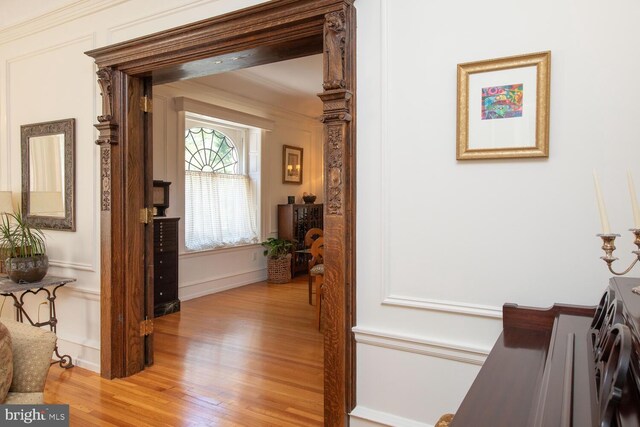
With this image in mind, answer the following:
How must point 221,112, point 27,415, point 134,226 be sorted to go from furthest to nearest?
point 221,112, point 134,226, point 27,415

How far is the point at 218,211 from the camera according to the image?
20.0 ft

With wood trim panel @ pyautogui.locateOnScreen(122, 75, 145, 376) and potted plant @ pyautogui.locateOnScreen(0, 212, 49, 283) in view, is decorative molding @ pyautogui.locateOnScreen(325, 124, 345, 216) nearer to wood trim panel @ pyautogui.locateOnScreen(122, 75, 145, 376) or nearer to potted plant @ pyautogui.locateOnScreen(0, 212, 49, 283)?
wood trim panel @ pyautogui.locateOnScreen(122, 75, 145, 376)

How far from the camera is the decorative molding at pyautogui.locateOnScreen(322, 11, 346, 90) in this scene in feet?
6.70

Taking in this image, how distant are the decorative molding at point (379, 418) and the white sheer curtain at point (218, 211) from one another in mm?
4014

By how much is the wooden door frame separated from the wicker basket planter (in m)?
3.55

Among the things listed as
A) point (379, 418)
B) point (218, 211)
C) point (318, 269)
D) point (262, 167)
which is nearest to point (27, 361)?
point (379, 418)

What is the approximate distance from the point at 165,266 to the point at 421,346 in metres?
3.75

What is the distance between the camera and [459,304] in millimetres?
1891

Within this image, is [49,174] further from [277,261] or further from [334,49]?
[277,261]

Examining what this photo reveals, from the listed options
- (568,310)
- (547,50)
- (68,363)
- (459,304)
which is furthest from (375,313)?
(68,363)

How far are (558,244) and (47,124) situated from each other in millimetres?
3737

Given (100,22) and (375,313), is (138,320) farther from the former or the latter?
(100,22)

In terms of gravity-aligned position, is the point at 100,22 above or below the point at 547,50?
above

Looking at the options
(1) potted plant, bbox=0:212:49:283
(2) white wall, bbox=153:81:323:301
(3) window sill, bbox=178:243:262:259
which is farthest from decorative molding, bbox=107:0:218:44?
(3) window sill, bbox=178:243:262:259
